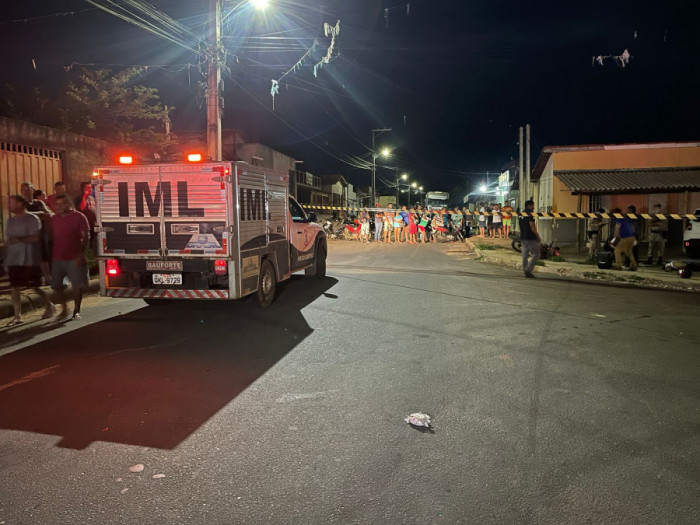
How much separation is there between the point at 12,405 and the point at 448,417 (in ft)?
11.7

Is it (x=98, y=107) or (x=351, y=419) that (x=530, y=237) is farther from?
(x=98, y=107)

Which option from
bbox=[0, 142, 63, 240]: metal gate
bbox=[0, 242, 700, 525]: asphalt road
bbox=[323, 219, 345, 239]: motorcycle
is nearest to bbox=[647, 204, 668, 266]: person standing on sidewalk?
bbox=[0, 242, 700, 525]: asphalt road

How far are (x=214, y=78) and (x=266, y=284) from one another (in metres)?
8.12

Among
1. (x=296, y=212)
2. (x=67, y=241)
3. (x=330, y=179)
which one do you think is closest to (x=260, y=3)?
(x=296, y=212)

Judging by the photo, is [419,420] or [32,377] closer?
[419,420]

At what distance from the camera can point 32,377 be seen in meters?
5.31

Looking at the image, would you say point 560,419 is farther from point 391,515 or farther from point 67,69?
point 67,69

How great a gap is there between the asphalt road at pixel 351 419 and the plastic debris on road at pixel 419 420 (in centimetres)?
8

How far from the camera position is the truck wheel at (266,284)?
8859mm

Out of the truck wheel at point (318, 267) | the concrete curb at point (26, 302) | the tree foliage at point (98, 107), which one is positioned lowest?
the concrete curb at point (26, 302)

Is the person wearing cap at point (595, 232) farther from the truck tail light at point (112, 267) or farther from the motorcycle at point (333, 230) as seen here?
the motorcycle at point (333, 230)

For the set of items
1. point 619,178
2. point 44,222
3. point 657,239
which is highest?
point 619,178

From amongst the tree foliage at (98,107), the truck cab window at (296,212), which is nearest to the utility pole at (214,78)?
the truck cab window at (296,212)

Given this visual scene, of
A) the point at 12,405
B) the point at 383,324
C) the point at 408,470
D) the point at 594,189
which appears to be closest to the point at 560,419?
the point at 408,470
